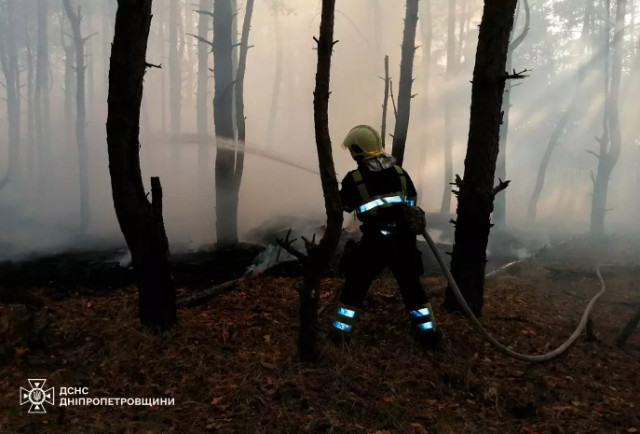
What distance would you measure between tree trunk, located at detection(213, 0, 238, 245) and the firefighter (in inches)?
281

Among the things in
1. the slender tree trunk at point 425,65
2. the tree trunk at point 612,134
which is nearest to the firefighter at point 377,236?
the tree trunk at point 612,134

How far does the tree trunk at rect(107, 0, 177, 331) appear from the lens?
4504 millimetres

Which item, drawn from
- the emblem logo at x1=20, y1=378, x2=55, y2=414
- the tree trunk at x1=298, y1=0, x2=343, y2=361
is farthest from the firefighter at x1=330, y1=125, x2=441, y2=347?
the emblem logo at x1=20, y1=378, x2=55, y2=414

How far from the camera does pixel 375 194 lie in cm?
454

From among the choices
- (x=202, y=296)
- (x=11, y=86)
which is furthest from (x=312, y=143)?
(x=202, y=296)

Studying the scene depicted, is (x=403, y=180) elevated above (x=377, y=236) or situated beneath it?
elevated above

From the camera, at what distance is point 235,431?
10.6 feet

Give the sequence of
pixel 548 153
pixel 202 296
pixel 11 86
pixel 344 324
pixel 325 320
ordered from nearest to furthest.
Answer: pixel 344 324, pixel 325 320, pixel 202 296, pixel 548 153, pixel 11 86

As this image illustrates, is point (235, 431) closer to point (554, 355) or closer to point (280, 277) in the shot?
point (554, 355)

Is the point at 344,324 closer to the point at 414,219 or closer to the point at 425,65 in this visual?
the point at 414,219

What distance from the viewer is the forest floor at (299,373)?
11.1 ft

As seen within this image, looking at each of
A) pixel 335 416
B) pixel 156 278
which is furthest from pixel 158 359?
pixel 335 416

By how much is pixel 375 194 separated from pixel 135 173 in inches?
101

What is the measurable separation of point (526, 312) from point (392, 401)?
3.43 metres
